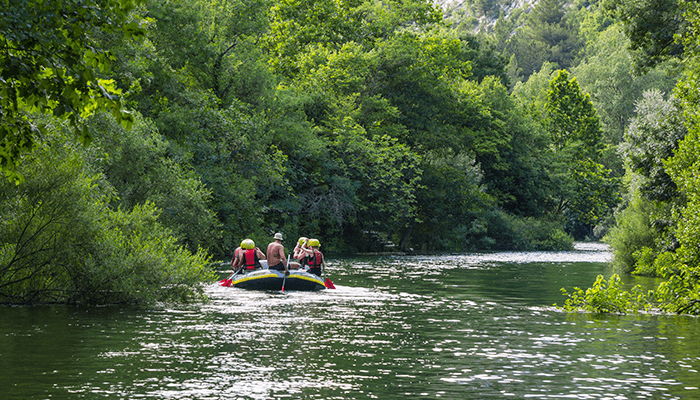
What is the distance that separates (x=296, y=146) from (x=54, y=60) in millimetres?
37135

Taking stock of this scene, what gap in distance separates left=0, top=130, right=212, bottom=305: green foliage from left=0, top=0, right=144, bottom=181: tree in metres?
11.4

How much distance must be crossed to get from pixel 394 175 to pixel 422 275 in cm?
1815

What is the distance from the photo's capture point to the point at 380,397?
1019 cm

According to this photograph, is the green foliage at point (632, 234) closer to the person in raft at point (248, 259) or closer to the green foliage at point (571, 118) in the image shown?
the person in raft at point (248, 259)

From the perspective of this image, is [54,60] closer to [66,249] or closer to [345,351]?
[345,351]

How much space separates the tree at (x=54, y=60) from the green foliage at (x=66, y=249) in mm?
11385

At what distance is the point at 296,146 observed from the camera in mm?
44219

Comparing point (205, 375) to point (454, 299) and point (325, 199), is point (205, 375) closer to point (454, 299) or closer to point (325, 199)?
point (454, 299)

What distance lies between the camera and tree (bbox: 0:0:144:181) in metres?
6.81

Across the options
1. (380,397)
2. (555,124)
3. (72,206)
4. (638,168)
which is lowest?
(380,397)

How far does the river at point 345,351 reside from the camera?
10.6 m

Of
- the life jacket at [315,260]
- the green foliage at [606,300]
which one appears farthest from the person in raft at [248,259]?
the green foliage at [606,300]

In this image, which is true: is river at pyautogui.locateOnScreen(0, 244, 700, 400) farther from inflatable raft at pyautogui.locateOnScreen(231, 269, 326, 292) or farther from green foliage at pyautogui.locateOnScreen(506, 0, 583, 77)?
green foliage at pyautogui.locateOnScreen(506, 0, 583, 77)

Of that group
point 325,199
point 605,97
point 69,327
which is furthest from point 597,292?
point 605,97
